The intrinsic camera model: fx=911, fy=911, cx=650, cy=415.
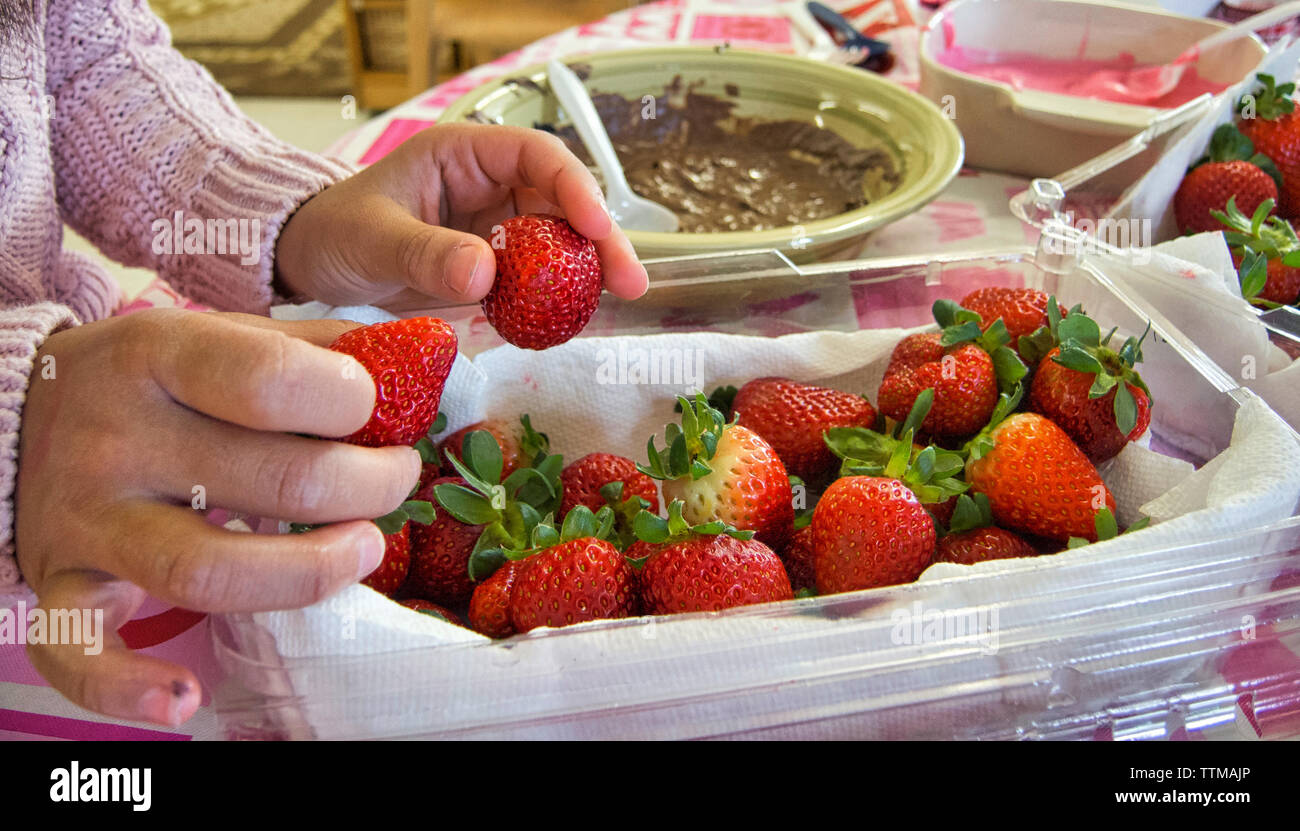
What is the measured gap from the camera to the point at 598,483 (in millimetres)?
673

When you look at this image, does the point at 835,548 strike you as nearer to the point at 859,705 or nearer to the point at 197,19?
the point at 859,705

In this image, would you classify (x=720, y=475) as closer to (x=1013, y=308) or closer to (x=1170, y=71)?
(x=1013, y=308)

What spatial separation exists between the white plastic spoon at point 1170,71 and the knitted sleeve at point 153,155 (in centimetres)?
116

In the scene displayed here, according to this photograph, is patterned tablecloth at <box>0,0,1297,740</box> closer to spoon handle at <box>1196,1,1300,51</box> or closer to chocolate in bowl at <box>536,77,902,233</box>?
chocolate in bowl at <box>536,77,902,233</box>

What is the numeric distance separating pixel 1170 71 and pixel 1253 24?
119mm

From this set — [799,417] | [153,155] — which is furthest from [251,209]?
[799,417]

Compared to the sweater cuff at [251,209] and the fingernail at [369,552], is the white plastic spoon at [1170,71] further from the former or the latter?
the fingernail at [369,552]

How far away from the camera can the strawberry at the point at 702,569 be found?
0.55 meters

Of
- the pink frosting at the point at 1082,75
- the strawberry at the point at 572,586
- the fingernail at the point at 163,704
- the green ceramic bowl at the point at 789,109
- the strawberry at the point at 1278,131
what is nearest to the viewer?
the fingernail at the point at 163,704

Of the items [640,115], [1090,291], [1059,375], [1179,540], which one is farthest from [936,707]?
[640,115]

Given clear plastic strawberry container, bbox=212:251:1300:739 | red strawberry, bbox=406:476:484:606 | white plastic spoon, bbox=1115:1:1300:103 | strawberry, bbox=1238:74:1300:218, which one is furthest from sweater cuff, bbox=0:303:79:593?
white plastic spoon, bbox=1115:1:1300:103

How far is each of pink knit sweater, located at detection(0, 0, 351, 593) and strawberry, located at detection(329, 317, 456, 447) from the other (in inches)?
12.3

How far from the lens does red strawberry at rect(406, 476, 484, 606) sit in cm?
63

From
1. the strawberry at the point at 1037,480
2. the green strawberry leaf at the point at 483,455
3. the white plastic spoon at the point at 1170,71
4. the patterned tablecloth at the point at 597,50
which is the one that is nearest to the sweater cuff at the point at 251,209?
the patterned tablecloth at the point at 597,50
